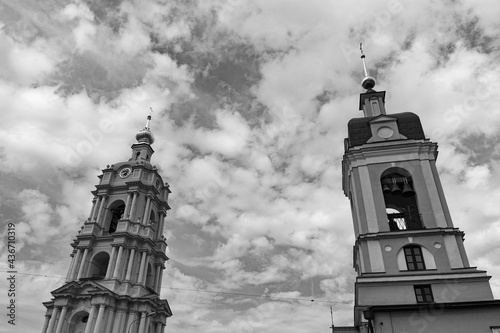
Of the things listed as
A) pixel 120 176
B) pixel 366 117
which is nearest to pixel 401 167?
pixel 366 117

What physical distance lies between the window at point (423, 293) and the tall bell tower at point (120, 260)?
26.9 metres

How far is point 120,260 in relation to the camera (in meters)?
40.2

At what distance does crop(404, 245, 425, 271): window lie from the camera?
71.8 ft

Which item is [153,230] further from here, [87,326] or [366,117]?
[366,117]

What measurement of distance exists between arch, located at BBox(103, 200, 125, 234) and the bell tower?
94.2ft

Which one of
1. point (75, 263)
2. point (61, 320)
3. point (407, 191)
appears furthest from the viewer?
point (75, 263)

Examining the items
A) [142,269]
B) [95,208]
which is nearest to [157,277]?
[142,269]

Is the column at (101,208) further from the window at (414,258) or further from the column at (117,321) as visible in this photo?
the window at (414,258)

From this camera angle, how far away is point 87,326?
35875mm

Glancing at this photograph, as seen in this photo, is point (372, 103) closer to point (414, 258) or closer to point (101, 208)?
point (414, 258)

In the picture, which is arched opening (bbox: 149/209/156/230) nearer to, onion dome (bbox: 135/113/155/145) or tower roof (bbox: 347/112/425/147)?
onion dome (bbox: 135/113/155/145)

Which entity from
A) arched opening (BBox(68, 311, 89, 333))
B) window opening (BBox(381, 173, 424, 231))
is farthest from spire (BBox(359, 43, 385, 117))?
arched opening (BBox(68, 311, 89, 333))

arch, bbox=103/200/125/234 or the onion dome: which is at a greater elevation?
the onion dome

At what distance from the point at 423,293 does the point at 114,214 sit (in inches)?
1412
